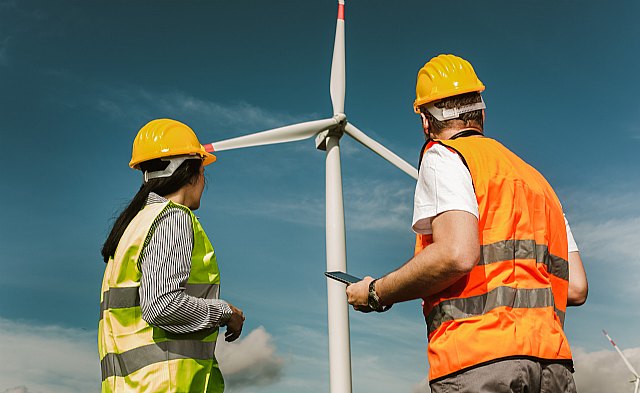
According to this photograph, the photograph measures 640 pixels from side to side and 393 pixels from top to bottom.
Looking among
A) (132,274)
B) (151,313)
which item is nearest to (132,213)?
(132,274)

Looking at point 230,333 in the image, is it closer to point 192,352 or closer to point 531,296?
point 192,352

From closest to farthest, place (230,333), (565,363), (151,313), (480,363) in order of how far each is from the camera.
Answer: (480,363), (565,363), (151,313), (230,333)

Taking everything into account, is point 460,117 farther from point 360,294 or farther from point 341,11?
point 341,11

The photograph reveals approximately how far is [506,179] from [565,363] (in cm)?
111

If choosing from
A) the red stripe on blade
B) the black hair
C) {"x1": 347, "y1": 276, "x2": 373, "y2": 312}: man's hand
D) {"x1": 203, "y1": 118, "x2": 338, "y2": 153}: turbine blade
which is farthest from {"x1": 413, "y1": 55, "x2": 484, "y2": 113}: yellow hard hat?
the red stripe on blade

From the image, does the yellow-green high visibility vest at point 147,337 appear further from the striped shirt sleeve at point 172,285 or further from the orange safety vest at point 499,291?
the orange safety vest at point 499,291

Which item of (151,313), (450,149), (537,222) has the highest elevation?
(450,149)

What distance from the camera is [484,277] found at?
164 inches

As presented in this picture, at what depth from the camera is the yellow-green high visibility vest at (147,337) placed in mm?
4879

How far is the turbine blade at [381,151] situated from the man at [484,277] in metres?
17.7

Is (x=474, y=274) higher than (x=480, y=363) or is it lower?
higher

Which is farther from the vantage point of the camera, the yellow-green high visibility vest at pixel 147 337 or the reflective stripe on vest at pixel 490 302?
the yellow-green high visibility vest at pixel 147 337

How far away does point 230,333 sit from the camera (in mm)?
5352

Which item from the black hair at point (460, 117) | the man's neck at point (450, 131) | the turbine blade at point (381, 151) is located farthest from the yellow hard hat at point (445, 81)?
the turbine blade at point (381, 151)
